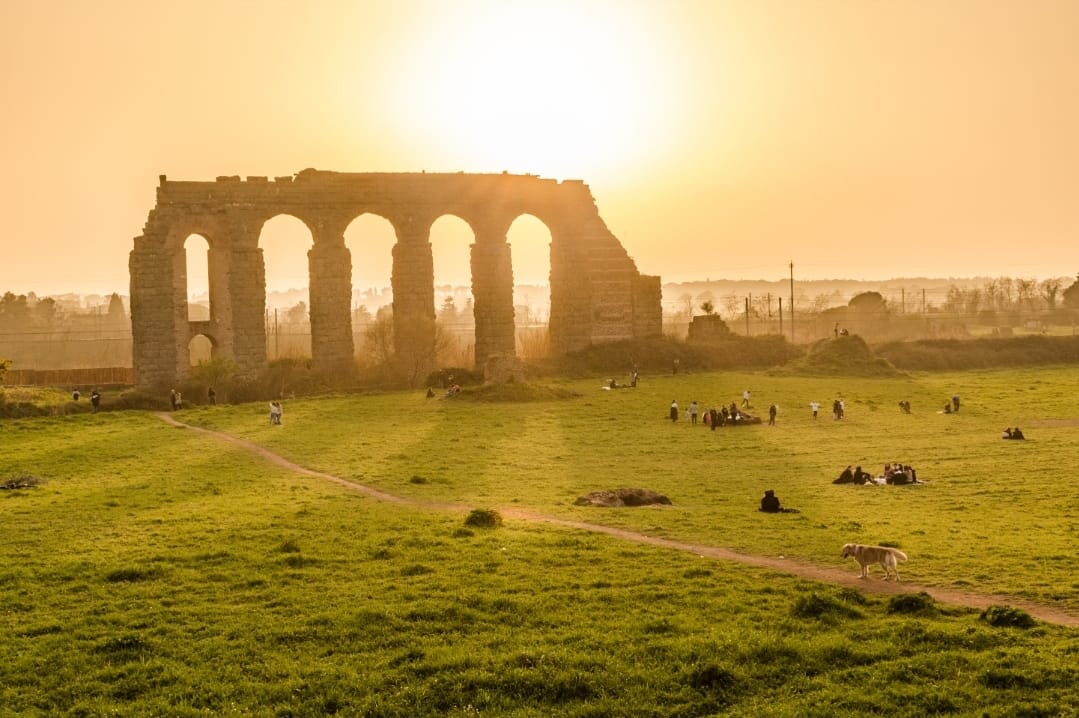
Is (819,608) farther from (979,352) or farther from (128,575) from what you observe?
(979,352)

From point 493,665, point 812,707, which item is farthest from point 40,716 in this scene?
point 812,707

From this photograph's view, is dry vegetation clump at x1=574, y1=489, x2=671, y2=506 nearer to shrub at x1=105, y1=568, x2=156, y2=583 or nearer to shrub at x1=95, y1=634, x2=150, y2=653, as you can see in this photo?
shrub at x1=105, y1=568, x2=156, y2=583

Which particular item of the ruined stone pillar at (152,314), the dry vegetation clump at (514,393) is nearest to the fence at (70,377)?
the ruined stone pillar at (152,314)

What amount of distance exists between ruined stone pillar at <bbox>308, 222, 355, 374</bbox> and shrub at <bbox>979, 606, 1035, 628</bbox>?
52.4 m

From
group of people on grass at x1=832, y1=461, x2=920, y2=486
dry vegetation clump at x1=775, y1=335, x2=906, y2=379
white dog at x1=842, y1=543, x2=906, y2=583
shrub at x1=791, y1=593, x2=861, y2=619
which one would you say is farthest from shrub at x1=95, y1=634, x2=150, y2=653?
dry vegetation clump at x1=775, y1=335, x2=906, y2=379

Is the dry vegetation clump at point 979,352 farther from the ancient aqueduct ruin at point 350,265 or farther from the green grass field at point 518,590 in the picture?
the green grass field at point 518,590

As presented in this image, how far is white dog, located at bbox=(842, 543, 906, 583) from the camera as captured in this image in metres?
17.1

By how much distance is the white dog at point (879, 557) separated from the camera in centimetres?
1706

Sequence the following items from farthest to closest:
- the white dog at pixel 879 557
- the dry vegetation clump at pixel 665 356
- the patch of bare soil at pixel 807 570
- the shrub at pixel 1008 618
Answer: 1. the dry vegetation clump at pixel 665 356
2. the white dog at pixel 879 557
3. the patch of bare soil at pixel 807 570
4. the shrub at pixel 1008 618

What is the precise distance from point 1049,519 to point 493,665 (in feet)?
42.7

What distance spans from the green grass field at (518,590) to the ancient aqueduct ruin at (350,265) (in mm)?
30233

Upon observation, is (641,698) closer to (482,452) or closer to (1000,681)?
(1000,681)

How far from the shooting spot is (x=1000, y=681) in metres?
13.2

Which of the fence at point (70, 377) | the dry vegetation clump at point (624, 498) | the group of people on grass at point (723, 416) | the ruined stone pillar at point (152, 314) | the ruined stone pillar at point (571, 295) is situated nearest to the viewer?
the dry vegetation clump at point (624, 498)
